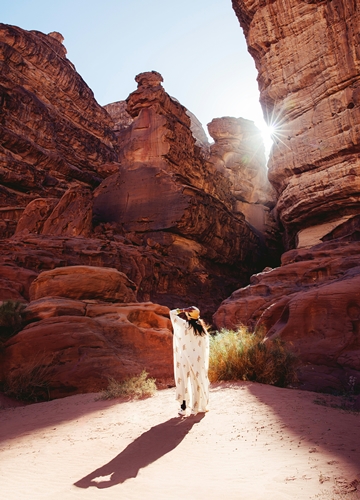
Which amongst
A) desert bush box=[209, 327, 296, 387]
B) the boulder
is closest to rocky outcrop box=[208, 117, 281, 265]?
the boulder

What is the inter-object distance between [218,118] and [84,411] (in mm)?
57894

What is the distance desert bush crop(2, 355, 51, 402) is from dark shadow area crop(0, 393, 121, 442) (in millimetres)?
760

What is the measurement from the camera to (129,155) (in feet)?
120

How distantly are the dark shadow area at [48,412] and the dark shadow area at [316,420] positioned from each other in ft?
9.20

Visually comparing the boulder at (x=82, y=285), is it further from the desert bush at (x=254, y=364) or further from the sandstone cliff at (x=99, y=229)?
the desert bush at (x=254, y=364)

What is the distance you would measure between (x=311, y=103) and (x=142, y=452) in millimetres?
22450

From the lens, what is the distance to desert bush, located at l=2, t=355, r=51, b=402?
8.51 metres

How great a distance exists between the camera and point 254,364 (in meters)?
7.89

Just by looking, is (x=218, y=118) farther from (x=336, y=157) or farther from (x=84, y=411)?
(x=84, y=411)

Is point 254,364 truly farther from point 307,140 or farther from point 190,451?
point 307,140

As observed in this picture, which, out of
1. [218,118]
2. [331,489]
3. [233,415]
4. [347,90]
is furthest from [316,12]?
[218,118]

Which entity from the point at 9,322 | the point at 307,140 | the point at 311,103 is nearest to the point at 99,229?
the point at 307,140

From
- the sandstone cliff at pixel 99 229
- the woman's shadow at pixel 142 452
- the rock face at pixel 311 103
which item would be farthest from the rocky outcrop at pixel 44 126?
the woman's shadow at pixel 142 452

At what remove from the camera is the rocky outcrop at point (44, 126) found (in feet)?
128
